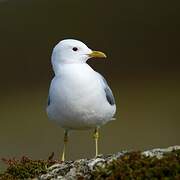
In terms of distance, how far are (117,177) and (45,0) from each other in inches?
145

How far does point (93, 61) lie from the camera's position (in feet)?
23.0

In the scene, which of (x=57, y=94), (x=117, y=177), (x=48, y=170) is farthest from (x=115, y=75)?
(x=117, y=177)

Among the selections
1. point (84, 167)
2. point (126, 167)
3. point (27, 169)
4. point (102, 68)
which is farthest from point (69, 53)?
point (102, 68)

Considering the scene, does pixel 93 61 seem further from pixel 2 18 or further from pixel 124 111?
pixel 2 18

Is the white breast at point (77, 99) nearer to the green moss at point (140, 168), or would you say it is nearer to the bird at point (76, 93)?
the bird at point (76, 93)

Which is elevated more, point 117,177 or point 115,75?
point 115,75

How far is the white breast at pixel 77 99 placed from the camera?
14.4 feet

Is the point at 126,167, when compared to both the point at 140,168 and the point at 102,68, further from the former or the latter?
the point at 102,68

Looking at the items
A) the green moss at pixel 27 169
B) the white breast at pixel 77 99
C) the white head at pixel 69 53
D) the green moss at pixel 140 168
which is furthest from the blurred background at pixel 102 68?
the green moss at pixel 140 168

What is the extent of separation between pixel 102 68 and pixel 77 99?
8.53 feet

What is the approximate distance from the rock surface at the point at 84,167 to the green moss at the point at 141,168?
97 millimetres

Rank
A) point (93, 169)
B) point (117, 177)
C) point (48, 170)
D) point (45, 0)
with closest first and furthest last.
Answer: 1. point (117, 177)
2. point (93, 169)
3. point (48, 170)
4. point (45, 0)

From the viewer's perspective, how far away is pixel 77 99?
438 cm

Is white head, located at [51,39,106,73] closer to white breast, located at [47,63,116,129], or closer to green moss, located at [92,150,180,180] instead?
white breast, located at [47,63,116,129]
